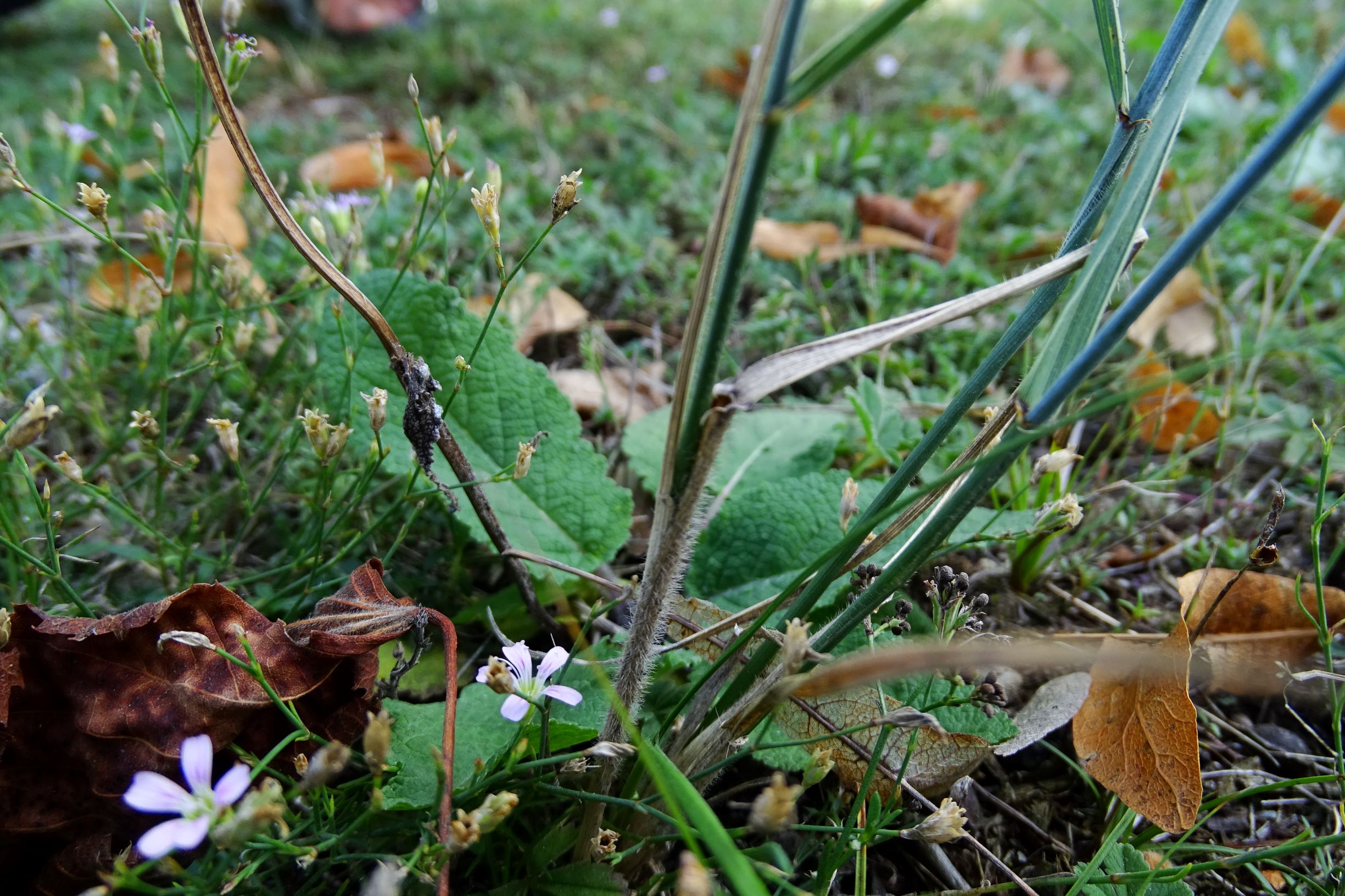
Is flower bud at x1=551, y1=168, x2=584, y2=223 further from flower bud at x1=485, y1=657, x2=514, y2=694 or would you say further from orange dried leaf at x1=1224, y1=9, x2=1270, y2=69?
orange dried leaf at x1=1224, y1=9, x2=1270, y2=69

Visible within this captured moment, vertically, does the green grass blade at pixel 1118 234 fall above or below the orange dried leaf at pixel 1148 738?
above

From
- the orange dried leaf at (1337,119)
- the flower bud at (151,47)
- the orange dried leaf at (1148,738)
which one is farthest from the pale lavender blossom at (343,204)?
the orange dried leaf at (1337,119)

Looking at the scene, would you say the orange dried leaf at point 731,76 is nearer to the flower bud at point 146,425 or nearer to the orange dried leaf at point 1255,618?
the orange dried leaf at point 1255,618

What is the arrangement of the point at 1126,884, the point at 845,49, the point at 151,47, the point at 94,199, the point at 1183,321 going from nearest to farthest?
the point at 845,49 < the point at 1126,884 < the point at 94,199 < the point at 151,47 < the point at 1183,321

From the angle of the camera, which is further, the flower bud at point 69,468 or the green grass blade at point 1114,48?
the flower bud at point 69,468

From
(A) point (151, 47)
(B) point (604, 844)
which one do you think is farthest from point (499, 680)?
(A) point (151, 47)

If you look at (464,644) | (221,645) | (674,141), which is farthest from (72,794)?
(674,141)

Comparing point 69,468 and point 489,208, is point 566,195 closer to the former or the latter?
point 489,208
